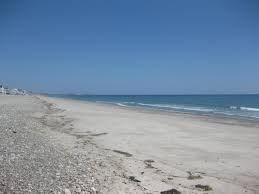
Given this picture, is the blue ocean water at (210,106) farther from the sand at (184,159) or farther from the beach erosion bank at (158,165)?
the beach erosion bank at (158,165)

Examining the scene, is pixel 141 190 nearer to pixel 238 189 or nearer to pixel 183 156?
pixel 238 189

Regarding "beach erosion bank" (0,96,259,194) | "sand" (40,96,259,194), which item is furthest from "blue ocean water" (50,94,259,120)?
"beach erosion bank" (0,96,259,194)

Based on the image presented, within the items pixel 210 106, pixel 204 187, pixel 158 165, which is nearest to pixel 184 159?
pixel 158 165

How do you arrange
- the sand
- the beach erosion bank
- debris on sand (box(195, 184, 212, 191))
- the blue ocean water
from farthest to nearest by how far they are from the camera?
the blue ocean water, the sand, debris on sand (box(195, 184, 212, 191)), the beach erosion bank

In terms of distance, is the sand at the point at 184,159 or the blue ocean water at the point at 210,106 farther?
the blue ocean water at the point at 210,106

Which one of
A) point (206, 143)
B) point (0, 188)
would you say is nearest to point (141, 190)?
point (0, 188)

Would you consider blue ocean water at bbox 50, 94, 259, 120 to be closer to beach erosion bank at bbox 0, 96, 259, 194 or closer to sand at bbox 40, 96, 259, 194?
sand at bbox 40, 96, 259, 194

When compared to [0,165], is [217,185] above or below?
below

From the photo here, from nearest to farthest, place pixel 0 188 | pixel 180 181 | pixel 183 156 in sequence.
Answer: pixel 0 188
pixel 180 181
pixel 183 156

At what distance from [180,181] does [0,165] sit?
4310mm

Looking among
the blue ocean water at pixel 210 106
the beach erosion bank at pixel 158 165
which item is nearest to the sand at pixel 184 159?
the beach erosion bank at pixel 158 165

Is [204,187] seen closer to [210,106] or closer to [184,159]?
[184,159]

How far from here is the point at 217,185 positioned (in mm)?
7625

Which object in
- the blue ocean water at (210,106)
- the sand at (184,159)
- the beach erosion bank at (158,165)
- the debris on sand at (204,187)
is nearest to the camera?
the beach erosion bank at (158,165)
